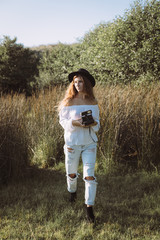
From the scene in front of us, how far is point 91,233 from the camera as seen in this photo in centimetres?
255

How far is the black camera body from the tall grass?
170 centimetres

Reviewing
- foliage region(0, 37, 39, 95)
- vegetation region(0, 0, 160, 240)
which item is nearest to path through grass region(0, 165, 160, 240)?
vegetation region(0, 0, 160, 240)

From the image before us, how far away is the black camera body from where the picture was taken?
8.54 ft

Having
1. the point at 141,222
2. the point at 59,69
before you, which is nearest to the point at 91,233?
the point at 141,222

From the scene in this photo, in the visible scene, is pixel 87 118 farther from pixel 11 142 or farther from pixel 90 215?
pixel 11 142

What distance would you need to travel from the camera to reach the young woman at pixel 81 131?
2.65 m

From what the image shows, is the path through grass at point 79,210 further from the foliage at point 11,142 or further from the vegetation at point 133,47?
the vegetation at point 133,47

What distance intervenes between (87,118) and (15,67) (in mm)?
13691

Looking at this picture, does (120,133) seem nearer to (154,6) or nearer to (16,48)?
(154,6)

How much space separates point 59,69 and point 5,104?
9815 mm

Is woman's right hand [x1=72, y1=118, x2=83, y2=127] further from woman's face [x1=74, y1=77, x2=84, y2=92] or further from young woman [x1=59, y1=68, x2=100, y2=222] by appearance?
woman's face [x1=74, y1=77, x2=84, y2=92]

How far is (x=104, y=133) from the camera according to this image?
4.49m

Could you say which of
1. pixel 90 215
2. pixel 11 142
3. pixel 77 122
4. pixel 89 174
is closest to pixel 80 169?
pixel 11 142

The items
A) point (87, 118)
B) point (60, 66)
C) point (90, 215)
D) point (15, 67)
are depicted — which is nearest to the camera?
point (87, 118)
